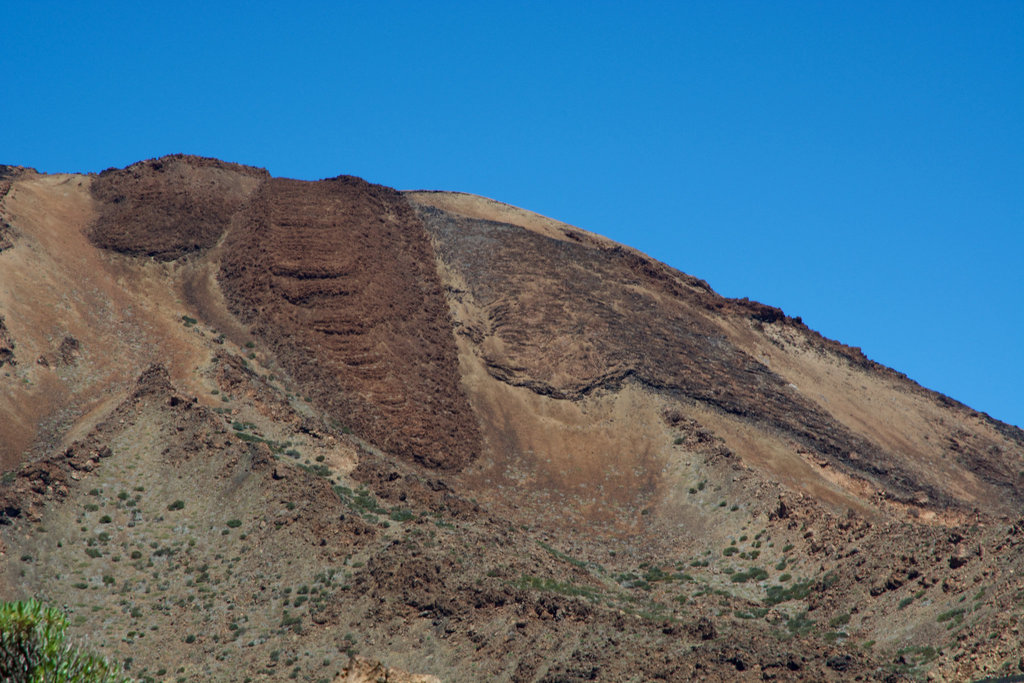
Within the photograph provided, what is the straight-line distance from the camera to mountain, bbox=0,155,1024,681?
30.5 m

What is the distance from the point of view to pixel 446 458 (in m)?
46.3

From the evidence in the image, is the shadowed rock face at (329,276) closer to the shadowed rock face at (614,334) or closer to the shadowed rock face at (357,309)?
the shadowed rock face at (357,309)

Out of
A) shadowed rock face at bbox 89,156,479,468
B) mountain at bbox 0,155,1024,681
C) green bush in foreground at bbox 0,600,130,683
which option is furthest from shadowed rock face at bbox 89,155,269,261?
green bush in foreground at bbox 0,600,130,683

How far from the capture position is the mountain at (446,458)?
30547mm

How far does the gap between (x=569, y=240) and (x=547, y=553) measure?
31.9m

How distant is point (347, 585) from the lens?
32.9m

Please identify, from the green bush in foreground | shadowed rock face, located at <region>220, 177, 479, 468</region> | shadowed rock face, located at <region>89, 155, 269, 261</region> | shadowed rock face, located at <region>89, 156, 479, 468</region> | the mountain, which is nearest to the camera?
the green bush in foreground

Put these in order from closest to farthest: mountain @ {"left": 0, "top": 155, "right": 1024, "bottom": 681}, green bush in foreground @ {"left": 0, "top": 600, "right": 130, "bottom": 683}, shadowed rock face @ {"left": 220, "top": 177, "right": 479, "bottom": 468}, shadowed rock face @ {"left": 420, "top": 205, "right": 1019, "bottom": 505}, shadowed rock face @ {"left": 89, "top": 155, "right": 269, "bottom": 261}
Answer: green bush in foreground @ {"left": 0, "top": 600, "right": 130, "bottom": 683}, mountain @ {"left": 0, "top": 155, "right": 1024, "bottom": 681}, shadowed rock face @ {"left": 220, "top": 177, "right": 479, "bottom": 468}, shadowed rock face @ {"left": 420, "top": 205, "right": 1019, "bottom": 505}, shadowed rock face @ {"left": 89, "top": 155, "right": 269, "bottom": 261}

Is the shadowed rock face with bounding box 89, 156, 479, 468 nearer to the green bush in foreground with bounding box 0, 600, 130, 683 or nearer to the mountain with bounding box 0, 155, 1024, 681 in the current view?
the mountain with bounding box 0, 155, 1024, 681

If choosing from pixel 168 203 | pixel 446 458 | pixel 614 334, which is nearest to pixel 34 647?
pixel 446 458

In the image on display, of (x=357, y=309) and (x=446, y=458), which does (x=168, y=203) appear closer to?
(x=357, y=309)

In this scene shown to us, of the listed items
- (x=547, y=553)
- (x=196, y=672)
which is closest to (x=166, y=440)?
(x=196, y=672)

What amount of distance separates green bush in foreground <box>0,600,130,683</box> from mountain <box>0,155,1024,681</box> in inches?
191

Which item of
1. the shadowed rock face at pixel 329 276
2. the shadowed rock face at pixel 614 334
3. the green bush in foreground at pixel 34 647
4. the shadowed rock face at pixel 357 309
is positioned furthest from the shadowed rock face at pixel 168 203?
the green bush in foreground at pixel 34 647
